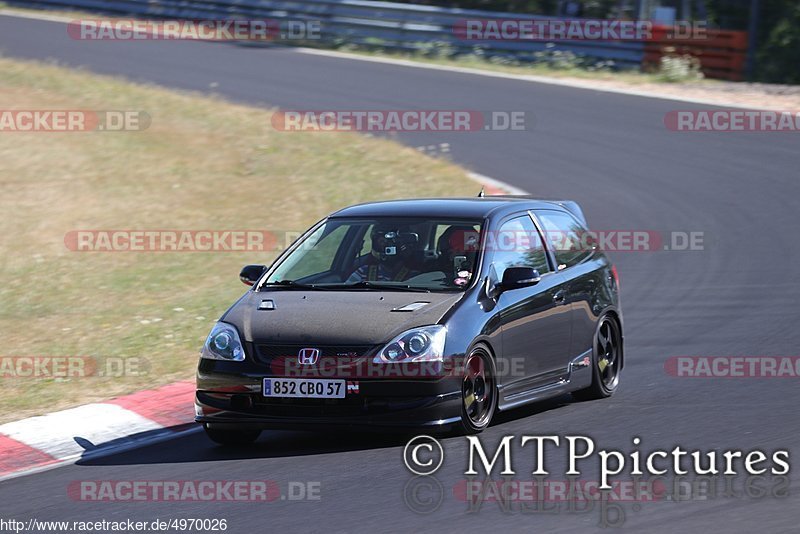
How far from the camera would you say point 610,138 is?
22.1m

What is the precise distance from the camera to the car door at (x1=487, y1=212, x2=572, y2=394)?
28.9 feet

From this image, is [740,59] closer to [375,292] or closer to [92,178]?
[92,178]

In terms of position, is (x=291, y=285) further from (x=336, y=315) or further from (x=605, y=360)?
(x=605, y=360)

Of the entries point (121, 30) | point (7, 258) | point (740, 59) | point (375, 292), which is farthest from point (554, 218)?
point (121, 30)

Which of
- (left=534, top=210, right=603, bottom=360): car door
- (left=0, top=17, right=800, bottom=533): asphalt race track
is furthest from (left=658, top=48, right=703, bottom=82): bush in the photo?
(left=534, top=210, right=603, bottom=360): car door

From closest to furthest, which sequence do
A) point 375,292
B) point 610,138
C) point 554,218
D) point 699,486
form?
point 699,486
point 375,292
point 554,218
point 610,138

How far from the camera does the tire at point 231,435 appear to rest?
852 cm

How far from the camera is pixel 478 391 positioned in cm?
841

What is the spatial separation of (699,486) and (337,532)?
197 centimetres

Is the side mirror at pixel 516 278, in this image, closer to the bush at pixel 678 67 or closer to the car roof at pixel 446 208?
the car roof at pixel 446 208

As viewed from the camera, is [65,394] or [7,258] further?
[7,258]

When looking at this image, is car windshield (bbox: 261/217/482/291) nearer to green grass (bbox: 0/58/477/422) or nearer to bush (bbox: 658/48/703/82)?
green grass (bbox: 0/58/477/422)

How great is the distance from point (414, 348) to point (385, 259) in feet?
3.90

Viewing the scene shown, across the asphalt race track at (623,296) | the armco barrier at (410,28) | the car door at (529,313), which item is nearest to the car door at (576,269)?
the car door at (529,313)
